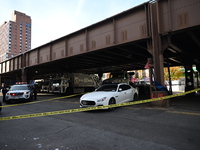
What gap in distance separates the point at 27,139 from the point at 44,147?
34.4 inches

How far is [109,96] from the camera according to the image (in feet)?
25.5

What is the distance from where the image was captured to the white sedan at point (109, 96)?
7.48 metres

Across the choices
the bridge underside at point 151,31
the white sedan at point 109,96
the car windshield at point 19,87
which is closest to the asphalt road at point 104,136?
the white sedan at point 109,96

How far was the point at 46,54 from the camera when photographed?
17953 mm

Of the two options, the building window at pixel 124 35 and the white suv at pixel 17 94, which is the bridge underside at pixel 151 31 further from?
the white suv at pixel 17 94

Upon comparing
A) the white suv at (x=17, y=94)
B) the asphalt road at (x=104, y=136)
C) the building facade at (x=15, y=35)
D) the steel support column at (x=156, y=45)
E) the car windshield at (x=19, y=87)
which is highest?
the building facade at (x=15, y=35)

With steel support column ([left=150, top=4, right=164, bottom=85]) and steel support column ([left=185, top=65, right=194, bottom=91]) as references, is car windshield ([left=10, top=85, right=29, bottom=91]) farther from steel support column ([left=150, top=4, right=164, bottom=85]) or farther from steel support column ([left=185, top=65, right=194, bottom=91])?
steel support column ([left=185, top=65, right=194, bottom=91])

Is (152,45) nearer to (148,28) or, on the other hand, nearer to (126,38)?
(148,28)

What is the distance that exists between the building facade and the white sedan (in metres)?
131

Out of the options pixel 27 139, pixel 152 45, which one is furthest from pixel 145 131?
pixel 152 45

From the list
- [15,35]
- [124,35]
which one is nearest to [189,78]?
[124,35]

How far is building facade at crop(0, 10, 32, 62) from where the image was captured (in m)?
122

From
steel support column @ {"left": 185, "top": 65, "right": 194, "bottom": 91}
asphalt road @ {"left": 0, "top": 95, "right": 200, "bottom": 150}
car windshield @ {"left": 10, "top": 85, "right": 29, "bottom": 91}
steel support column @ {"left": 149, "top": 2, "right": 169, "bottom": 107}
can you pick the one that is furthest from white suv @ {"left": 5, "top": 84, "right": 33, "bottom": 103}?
steel support column @ {"left": 185, "top": 65, "right": 194, "bottom": 91}

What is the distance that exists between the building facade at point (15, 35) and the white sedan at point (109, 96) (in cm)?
13147
